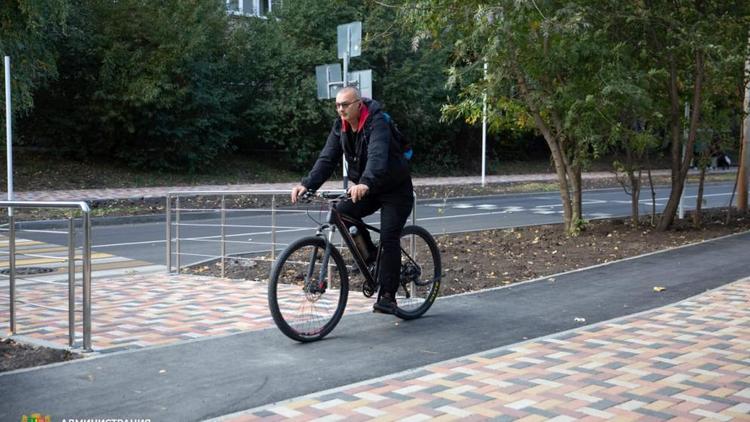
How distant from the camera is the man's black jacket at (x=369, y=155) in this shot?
6434 millimetres

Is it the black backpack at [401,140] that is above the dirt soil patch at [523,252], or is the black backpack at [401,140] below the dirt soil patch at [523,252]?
above

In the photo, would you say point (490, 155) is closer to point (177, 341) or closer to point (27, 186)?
point (27, 186)

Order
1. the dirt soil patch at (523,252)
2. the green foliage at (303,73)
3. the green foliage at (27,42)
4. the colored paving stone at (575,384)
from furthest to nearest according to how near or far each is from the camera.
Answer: the green foliage at (303,73) → the green foliage at (27,42) → the dirt soil patch at (523,252) → the colored paving stone at (575,384)

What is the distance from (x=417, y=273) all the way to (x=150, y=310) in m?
2.41

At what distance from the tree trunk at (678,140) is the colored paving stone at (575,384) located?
8003mm

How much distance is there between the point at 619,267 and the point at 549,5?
12.4ft

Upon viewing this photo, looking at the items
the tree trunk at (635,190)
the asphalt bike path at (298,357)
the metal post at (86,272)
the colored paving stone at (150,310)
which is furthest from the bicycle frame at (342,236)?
the tree trunk at (635,190)

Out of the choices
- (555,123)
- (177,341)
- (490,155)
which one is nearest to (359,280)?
(177,341)

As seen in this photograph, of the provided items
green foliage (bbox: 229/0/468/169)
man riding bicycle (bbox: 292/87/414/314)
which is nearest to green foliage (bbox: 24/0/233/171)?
green foliage (bbox: 229/0/468/169)

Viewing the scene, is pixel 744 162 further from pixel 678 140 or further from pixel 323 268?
pixel 323 268

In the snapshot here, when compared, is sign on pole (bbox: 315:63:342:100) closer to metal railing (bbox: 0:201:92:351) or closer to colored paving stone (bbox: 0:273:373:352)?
colored paving stone (bbox: 0:273:373:352)

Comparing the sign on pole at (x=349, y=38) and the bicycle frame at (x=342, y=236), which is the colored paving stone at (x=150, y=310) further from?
the sign on pole at (x=349, y=38)

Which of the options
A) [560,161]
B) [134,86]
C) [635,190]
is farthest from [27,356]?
[134,86]

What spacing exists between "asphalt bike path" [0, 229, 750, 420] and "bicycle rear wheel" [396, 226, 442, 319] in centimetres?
15
